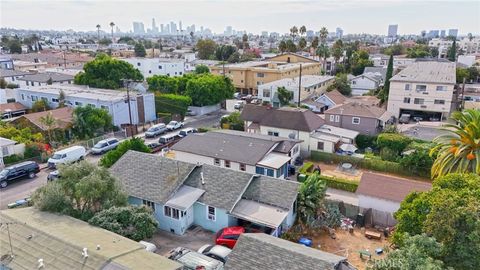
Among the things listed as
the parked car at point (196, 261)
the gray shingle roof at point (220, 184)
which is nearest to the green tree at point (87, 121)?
the gray shingle roof at point (220, 184)

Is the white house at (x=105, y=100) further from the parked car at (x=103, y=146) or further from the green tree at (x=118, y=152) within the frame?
the green tree at (x=118, y=152)

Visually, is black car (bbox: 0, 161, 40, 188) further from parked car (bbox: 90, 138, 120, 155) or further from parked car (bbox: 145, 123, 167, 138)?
parked car (bbox: 145, 123, 167, 138)

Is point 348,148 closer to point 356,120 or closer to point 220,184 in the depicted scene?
point 356,120

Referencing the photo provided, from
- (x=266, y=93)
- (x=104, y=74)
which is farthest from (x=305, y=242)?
(x=104, y=74)

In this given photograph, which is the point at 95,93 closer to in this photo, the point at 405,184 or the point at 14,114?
the point at 14,114

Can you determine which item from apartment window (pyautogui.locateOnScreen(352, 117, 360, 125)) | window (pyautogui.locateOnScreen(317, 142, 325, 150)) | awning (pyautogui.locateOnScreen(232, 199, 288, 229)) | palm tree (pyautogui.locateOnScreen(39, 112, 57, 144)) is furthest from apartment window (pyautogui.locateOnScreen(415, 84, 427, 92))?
palm tree (pyautogui.locateOnScreen(39, 112, 57, 144))
